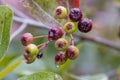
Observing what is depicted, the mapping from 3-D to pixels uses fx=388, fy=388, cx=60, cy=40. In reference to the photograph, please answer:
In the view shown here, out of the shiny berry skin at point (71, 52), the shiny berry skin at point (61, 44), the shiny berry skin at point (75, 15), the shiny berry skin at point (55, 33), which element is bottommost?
the shiny berry skin at point (71, 52)

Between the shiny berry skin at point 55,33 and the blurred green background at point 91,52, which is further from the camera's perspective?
the blurred green background at point 91,52

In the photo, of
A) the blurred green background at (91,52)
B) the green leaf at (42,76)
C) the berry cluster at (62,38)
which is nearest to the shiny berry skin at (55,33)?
the berry cluster at (62,38)

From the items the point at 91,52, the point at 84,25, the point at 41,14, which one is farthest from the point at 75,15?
the point at 91,52

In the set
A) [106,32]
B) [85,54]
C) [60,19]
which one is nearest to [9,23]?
[60,19]

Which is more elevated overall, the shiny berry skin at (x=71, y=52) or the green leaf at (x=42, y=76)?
the shiny berry skin at (x=71, y=52)

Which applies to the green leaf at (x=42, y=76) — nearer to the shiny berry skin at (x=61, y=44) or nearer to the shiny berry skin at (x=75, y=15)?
the shiny berry skin at (x=61, y=44)

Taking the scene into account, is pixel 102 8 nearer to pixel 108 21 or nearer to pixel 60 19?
pixel 108 21
